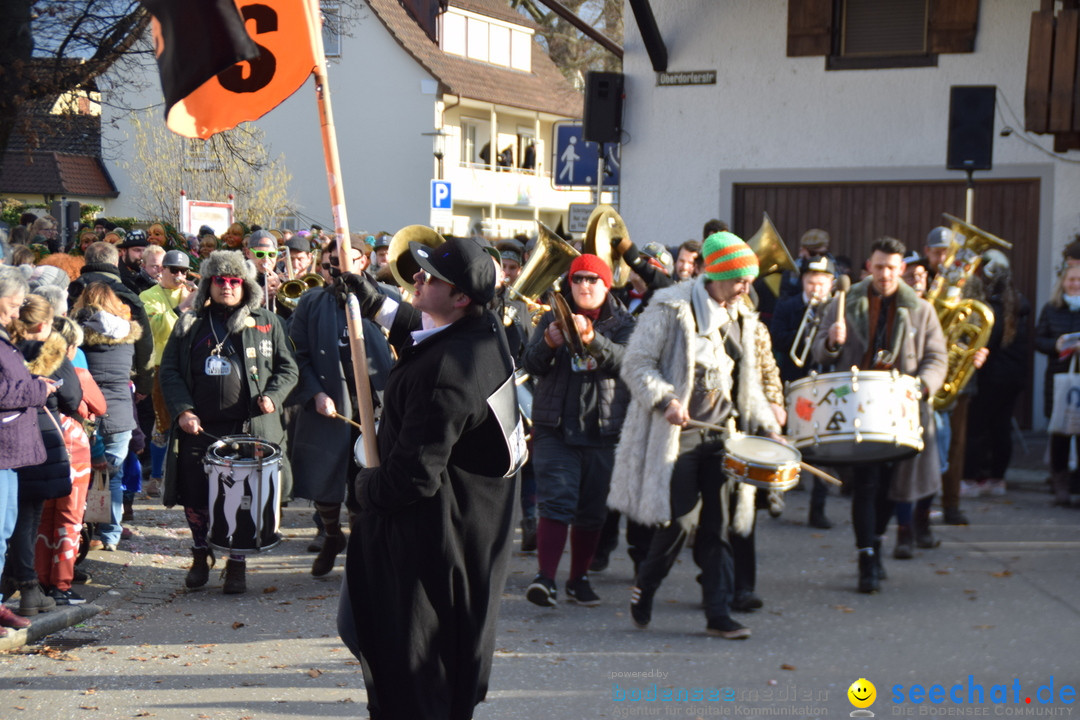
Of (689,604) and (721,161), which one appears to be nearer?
(689,604)

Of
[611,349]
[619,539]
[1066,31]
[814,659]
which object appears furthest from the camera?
[1066,31]

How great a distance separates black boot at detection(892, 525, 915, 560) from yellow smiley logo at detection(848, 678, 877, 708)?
2750 millimetres

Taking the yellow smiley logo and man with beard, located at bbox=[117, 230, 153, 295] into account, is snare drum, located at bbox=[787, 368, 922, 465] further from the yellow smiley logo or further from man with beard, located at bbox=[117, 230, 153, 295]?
→ man with beard, located at bbox=[117, 230, 153, 295]

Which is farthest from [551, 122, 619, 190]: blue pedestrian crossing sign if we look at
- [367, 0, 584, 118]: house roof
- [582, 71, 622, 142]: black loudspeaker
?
[367, 0, 584, 118]: house roof

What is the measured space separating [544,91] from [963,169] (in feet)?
111

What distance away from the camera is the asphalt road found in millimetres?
5484

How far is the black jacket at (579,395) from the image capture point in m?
7.16

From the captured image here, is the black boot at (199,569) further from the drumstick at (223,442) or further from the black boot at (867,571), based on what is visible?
the black boot at (867,571)

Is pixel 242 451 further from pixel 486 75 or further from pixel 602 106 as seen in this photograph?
pixel 486 75

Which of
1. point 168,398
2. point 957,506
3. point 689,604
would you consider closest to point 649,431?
point 689,604

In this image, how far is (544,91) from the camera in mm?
44875

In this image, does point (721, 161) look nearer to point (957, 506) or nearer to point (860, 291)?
point (957, 506)

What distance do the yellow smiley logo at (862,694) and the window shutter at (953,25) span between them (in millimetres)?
9599

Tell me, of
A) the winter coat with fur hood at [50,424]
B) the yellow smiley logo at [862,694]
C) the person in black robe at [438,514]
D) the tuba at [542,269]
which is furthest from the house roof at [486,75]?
the person in black robe at [438,514]
